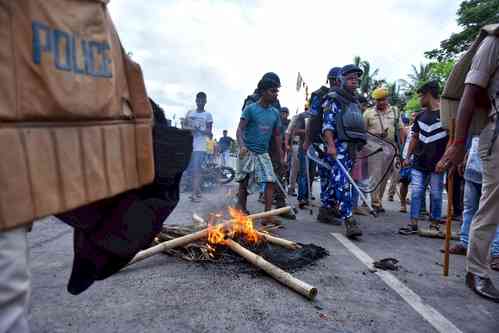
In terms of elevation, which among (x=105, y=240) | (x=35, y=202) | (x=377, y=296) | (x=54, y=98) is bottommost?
(x=377, y=296)

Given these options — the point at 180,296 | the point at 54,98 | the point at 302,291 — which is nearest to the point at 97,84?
the point at 54,98

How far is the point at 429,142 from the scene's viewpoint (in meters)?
5.53

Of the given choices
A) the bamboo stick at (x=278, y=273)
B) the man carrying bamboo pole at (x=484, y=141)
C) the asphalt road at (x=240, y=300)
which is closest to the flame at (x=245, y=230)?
the bamboo stick at (x=278, y=273)

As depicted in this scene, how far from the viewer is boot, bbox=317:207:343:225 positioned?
229 inches

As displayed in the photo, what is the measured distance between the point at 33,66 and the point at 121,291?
2.18m

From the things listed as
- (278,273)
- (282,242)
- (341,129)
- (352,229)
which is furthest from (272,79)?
(278,273)

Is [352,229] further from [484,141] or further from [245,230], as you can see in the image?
[484,141]

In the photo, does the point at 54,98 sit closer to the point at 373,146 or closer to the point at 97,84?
the point at 97,84

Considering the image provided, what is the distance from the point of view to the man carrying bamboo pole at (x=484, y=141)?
2.92m

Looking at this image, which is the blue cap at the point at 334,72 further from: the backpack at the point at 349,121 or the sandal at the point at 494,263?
the sandal at the point at 494,263

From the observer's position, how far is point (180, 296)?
2619 millimetres

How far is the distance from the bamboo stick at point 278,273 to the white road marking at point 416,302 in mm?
755

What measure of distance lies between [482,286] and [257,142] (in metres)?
3.46

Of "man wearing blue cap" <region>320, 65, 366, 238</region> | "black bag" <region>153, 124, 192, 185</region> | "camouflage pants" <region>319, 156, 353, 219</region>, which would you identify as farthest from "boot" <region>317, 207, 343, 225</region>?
"black bag" <region>153, 124, 192, 185</region>
